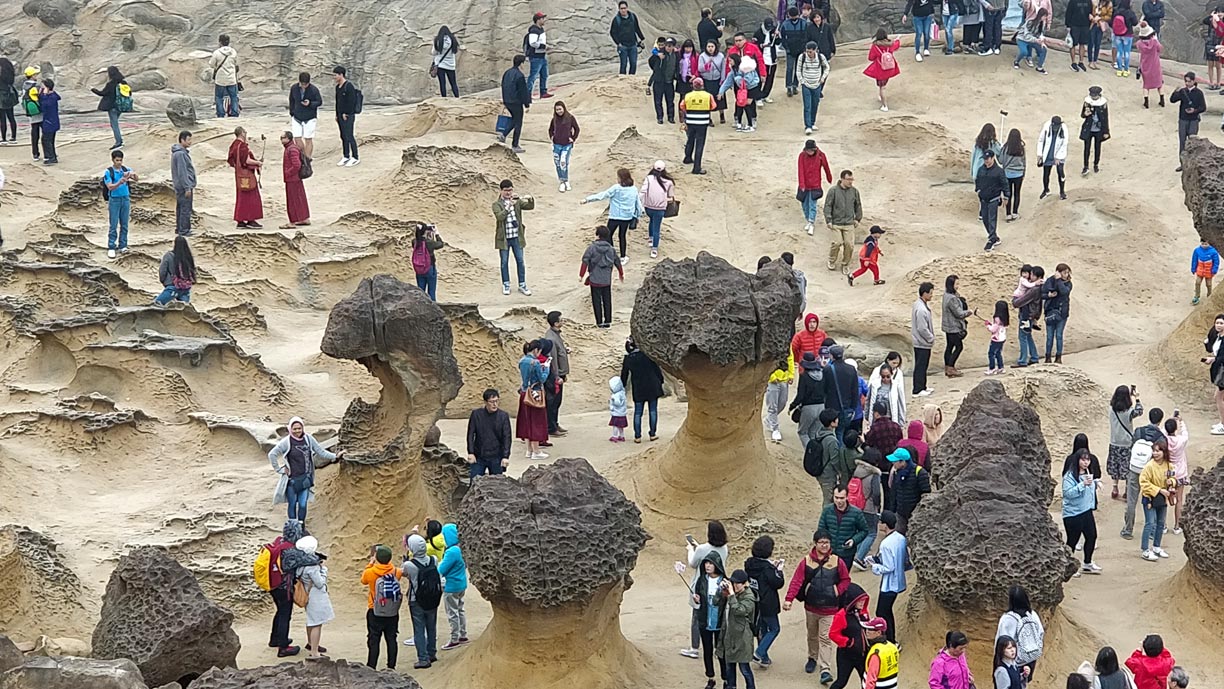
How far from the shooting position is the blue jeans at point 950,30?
26156mm

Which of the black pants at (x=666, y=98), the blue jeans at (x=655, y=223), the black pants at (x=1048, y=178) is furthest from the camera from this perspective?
the black pants at (x=666, y=98)

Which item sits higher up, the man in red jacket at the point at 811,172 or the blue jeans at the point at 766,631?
the man in red jacket at the point at 811,172

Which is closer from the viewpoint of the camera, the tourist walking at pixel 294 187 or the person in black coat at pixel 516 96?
the tourist walking at pixel 294 187

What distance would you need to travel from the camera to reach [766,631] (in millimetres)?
12648

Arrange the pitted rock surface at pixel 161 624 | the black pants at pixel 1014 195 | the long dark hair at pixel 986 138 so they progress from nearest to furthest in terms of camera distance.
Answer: the pitted rock surface at pixel 161 624, the long dark hair at pixel 986 138, the black pants at pixel 1014 195

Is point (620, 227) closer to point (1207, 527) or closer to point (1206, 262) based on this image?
point (1206, 262)

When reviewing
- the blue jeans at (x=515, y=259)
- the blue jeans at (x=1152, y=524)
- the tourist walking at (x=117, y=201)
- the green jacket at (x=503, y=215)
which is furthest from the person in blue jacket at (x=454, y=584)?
the tourist walking at (x=117, y=201)

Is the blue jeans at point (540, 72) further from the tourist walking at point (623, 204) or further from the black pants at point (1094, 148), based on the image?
the black pants at point (1094, 148)

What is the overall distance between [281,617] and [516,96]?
12247mm

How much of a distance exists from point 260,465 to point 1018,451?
635cm

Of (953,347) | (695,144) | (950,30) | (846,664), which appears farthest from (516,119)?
(846,664)

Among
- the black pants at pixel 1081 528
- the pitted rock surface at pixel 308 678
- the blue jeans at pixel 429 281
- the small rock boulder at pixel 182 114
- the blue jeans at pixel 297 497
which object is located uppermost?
the pitted rock surface at pixel 308 678

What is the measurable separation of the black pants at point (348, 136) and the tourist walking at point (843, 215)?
643 centimetres

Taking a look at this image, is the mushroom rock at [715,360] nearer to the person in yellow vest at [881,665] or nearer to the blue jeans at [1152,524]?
the blue jeans at [1152,524]
